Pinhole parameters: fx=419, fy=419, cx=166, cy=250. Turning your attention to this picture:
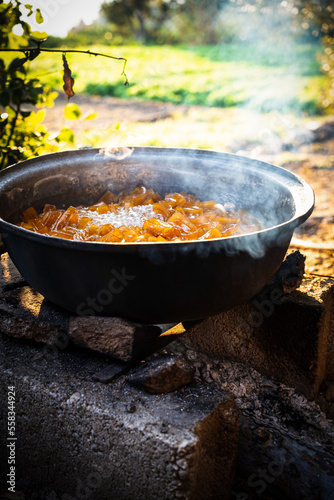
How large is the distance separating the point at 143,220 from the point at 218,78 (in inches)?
654

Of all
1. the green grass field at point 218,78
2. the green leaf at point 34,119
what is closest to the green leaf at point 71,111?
the green leaf at point 34,119

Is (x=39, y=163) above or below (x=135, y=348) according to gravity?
above

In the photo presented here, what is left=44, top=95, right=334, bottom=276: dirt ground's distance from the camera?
11.5ft

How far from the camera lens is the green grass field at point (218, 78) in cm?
1393

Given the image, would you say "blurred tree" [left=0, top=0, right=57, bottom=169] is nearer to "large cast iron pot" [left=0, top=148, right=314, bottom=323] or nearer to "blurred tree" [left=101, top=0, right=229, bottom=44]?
"large cast iron pot" [left=0, top=148, right=314, bottom=323]

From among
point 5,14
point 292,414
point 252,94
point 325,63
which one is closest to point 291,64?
point 252,94

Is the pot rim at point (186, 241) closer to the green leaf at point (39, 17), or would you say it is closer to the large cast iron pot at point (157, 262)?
the large cast iron pot at point (157, 262)

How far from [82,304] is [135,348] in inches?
12.1

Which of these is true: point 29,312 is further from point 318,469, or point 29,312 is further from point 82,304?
point 318,469

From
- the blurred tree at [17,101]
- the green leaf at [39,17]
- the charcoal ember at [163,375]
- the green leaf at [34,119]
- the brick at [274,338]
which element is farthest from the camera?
the green leaf at [34,119]

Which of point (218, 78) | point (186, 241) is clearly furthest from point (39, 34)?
point (218, 78)

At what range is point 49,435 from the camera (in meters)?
1.90

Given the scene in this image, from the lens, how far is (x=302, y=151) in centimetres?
834

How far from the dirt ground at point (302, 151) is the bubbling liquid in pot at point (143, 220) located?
998 millimetres
